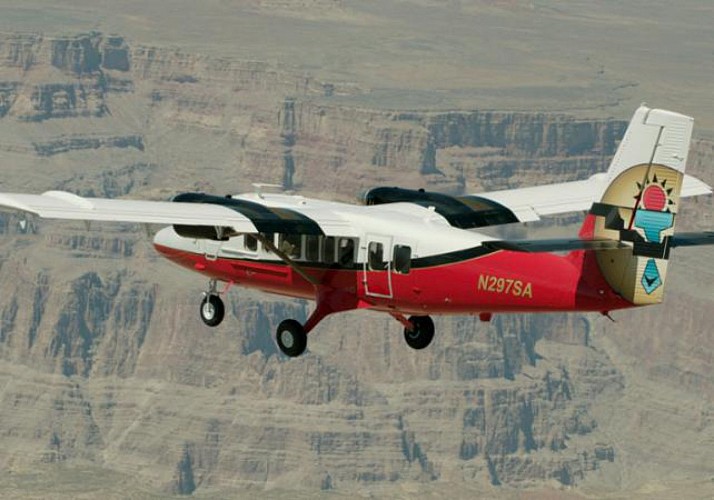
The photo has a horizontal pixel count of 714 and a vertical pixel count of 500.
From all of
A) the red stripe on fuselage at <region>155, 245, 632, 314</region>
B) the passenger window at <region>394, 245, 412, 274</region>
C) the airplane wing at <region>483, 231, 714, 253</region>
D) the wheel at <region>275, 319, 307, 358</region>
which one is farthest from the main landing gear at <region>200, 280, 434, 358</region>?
the airplane wing at <region>483, 231, 714, 253</region>

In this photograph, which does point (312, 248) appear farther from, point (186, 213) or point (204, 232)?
point (186, 213)

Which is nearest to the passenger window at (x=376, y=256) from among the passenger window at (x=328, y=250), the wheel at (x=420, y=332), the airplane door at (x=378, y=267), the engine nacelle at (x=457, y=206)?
the airplane door at (x=378, y=267)

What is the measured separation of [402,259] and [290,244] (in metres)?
5.47

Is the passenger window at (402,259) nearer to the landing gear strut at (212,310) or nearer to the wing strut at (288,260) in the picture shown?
the wing strut at (288,260)

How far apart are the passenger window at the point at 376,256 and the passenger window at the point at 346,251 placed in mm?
996

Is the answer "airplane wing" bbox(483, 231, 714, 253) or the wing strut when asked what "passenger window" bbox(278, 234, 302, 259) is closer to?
the wing strut

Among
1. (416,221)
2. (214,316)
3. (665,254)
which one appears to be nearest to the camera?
(665,254)

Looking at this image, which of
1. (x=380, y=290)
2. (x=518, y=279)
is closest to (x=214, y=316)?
(x=380, y=290)

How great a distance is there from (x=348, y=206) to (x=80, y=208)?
1029cm

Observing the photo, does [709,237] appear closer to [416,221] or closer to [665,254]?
[665,254]

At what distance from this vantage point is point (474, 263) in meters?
87.2

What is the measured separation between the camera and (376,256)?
293ft

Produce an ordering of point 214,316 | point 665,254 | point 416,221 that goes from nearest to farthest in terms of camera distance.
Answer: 1. point 665,254
2. point 416,221
3. point 214,316

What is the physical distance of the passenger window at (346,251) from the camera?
90.3m
